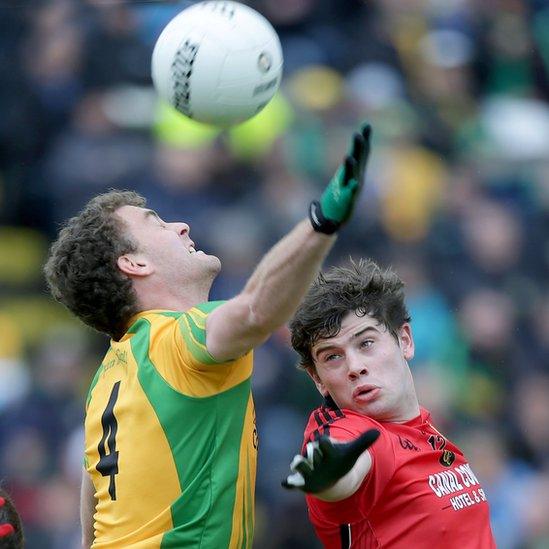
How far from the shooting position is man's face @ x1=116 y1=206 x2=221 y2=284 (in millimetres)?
4027

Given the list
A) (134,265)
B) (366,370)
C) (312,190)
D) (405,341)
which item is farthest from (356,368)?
(312,190)

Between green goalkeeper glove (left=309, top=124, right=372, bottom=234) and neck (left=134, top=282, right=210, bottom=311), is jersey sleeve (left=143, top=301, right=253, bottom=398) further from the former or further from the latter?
green goalkeeper glove (left=309, top=124, right=372, bottom=234)

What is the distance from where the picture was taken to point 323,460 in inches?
120

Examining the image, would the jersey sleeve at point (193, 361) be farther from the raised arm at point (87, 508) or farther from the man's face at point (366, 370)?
the raised arm at point (87, 508)

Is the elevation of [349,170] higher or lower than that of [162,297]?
higher

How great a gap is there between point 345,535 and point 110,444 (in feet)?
2.76

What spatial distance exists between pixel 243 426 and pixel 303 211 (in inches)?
144

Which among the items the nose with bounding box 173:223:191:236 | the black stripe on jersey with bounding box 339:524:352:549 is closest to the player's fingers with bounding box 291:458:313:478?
the black stripe on jersey with bounding box 339:524:352:549

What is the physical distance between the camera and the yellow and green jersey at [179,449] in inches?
141

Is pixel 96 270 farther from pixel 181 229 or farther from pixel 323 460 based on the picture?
→ pixel 323 460

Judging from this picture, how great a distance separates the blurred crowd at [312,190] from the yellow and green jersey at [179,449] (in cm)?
291

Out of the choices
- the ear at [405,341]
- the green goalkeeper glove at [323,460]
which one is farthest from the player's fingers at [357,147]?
the ear at [405,341]

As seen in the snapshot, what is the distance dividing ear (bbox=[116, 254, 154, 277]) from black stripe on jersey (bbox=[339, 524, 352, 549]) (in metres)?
1.13

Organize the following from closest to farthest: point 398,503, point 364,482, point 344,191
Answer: point 344,191
point 364,482
point 398,503
